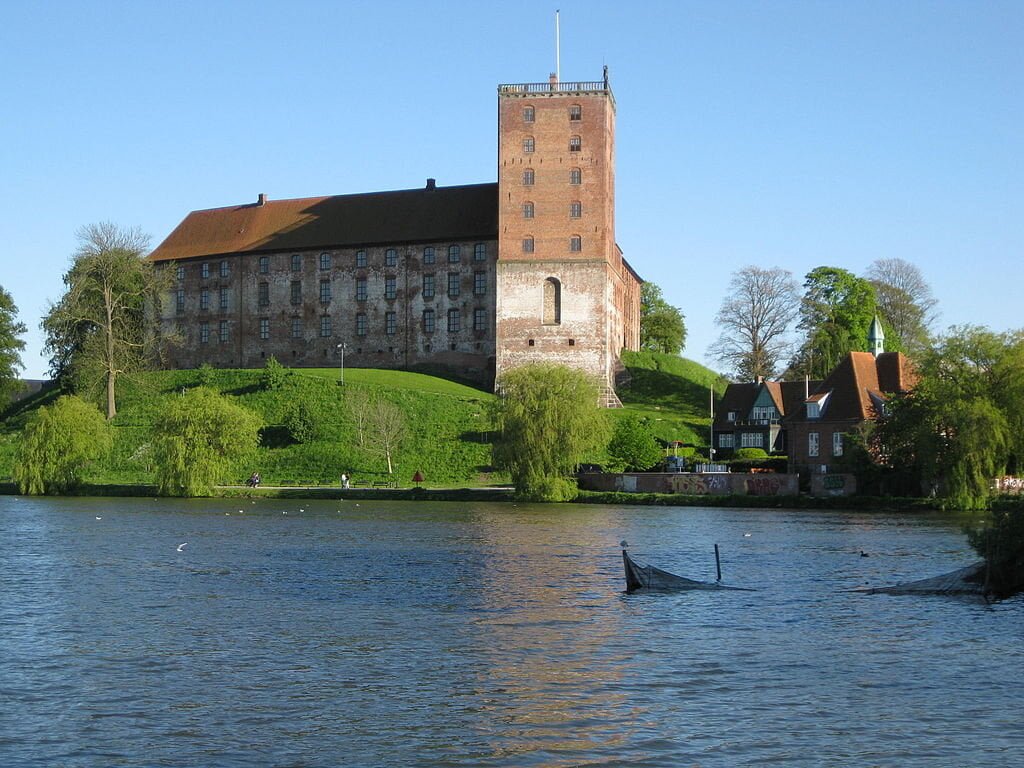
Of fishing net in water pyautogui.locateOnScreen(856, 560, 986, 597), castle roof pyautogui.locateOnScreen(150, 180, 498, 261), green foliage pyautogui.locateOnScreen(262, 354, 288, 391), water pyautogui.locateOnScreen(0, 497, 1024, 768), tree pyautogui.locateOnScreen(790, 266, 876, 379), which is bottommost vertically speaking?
water pyautogui.locateOnScreen(0, 497, 1024, 768)

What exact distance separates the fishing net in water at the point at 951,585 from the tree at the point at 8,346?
72.4m

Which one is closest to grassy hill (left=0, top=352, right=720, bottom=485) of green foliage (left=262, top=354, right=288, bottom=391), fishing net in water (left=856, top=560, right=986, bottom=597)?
green foliage (left=262, top=354, right=288, bottom=391)

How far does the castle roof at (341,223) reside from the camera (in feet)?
292

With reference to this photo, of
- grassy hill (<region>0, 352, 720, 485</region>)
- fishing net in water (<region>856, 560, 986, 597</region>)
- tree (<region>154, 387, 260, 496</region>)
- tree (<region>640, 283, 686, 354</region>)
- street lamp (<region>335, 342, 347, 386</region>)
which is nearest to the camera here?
fishing net in water (<region>856, 560, 986, 597</region>)

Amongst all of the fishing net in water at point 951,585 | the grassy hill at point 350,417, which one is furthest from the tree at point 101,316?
the fishing net in water at point 951,585

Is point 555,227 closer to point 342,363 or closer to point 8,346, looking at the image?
point 342,363

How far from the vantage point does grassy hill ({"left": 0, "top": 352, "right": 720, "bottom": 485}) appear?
6738cm

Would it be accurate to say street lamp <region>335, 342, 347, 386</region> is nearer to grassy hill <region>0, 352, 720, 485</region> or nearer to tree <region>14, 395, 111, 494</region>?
grassy hill <region>0, 352, 720, 485</region>

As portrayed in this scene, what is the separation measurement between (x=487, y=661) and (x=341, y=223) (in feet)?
254

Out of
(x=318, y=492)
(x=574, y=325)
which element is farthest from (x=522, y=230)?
(x=318, y=492)

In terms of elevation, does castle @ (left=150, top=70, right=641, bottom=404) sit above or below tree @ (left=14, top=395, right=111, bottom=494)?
above

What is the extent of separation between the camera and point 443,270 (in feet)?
288

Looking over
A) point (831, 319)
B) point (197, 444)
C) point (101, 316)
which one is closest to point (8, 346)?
point (101, 316)

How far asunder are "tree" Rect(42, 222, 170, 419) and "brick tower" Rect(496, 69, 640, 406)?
950 inches
